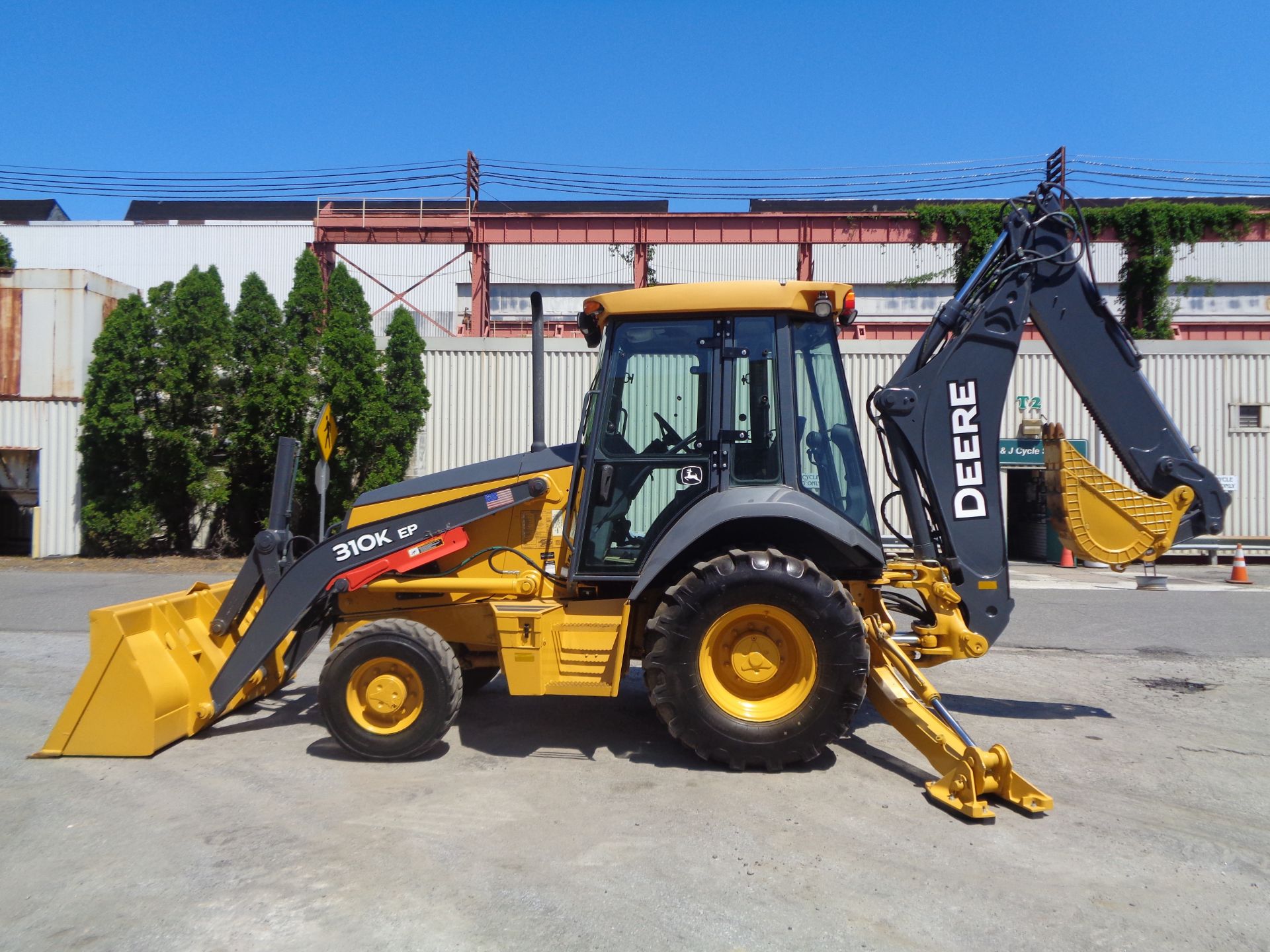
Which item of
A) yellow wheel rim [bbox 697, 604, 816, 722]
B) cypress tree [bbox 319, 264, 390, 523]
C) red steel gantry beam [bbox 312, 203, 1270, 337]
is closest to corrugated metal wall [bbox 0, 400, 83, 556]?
cypress tree [bbox 319, 264, 390, 523]

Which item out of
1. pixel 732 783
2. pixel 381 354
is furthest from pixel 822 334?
pixel 381 354

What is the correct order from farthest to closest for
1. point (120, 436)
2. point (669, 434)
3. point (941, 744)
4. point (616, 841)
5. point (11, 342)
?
point (11, 342)
point (120, 436)
point (669, 434)
point (941, 744)
point (616, 841)

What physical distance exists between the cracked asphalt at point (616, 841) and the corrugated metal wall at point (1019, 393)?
39.6 ft

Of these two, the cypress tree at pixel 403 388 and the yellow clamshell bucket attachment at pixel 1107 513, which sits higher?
the cypress tree at pixel 403 388

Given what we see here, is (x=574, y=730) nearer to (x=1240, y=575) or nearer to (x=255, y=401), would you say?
(x=255, y=401)

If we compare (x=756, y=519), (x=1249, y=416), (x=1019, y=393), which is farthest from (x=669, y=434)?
(x=1249, y=416)

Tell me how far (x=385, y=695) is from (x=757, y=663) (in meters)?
2.07

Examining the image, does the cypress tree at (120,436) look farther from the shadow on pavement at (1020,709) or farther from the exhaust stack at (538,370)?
the shadow on pavement at (1020,709)

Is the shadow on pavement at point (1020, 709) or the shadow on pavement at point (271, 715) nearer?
the shadow on pavement at point (271, 715)

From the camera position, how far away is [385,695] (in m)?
4.95

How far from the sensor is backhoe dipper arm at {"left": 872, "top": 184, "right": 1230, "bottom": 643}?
5547 millimetres

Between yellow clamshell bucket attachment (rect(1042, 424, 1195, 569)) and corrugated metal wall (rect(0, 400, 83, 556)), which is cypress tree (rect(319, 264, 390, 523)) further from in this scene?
yellow clamshell bucket attachment (rect(1042, 424, 1195, 569))

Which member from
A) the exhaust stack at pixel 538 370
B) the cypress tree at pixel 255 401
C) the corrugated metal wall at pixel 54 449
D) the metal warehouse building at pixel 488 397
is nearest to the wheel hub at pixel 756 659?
the exhaust stack at pixel 538 370

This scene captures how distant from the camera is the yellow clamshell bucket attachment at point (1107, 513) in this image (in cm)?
568
